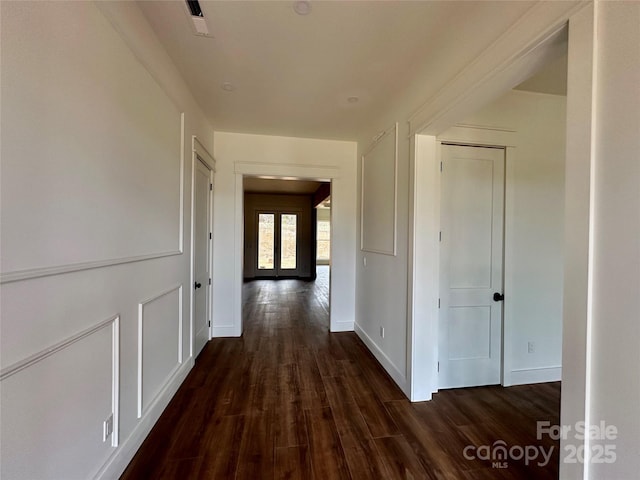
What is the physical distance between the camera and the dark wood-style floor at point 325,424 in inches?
61.1

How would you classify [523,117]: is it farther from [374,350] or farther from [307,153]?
[374,350]

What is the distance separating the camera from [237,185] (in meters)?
3.53

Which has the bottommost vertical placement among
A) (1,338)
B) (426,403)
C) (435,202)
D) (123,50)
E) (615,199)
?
(426,403)

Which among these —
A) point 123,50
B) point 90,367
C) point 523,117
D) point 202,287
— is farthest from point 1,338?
point 523,117

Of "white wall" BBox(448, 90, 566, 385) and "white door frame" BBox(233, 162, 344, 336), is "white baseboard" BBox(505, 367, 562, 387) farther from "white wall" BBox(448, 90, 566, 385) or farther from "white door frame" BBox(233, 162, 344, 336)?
"white door frame" BBox(233, 162, 344, 336)

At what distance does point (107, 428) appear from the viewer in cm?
138

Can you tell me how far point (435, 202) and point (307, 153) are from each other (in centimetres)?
208

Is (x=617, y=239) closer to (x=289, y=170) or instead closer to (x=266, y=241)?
(x=289, y=170)

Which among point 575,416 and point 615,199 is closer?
point 615,199

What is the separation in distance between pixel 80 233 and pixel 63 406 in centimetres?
73

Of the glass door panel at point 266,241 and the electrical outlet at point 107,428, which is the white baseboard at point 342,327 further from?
the glass door panel at point 266,241

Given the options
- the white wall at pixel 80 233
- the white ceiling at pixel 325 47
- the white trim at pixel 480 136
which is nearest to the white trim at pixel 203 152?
the white ceiling at pixel 325 47

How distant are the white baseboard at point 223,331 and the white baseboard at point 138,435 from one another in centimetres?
114

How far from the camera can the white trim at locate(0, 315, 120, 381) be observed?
33.6 inches
